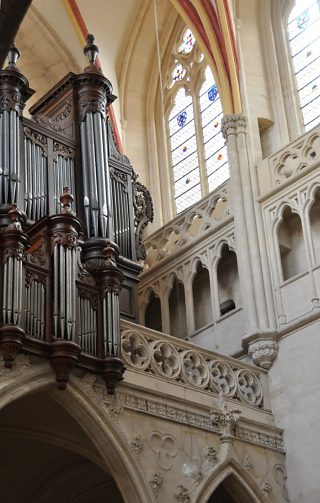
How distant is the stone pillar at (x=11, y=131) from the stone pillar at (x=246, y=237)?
363 cm

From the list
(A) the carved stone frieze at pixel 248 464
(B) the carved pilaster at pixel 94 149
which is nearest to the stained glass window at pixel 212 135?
(B) the carved pilaster at pixel 94 149

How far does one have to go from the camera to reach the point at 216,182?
16625mm

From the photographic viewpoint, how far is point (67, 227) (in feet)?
35.9

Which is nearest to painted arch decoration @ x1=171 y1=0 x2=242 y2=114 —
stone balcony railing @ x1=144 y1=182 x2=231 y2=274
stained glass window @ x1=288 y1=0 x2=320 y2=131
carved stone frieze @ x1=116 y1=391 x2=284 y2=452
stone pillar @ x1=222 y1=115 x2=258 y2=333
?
stone pillar @ x1=222 y1=115 x2=258 y2=333

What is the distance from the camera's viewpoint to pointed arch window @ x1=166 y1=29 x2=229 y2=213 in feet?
55.6

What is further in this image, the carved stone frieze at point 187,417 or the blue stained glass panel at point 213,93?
the blue stained glass panel at point 213,93

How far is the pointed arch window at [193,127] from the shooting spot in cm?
1694

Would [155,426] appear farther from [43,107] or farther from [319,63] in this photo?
[319,63]

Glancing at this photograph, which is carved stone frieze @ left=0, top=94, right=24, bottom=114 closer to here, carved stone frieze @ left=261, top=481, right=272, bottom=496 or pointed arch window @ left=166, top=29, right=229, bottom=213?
pointed arch window @ left=166, top=29, right=229, bottom=213

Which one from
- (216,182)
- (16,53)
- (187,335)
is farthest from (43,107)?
(187,335)

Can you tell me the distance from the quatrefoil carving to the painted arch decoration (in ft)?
21.4

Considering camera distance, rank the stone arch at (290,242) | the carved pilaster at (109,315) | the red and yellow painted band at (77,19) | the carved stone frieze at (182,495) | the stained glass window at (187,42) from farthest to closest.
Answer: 1. the stained glass window at (187,42)
2. the red and yellow painted band at (77,19)
3. the stone arch at (290,242)
4. the carved stone frieze at (182,495)
5. the carved pilaster at (109,315)

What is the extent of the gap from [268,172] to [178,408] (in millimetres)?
4767

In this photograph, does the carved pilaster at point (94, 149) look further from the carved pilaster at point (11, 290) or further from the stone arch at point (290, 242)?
the stone arch at point (290, 242)
